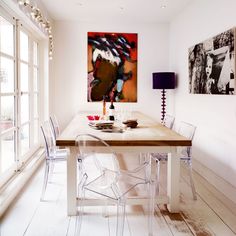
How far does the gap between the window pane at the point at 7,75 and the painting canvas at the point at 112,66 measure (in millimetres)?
2330

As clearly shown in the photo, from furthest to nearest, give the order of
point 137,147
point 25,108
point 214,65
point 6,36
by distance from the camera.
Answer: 1. point 25,108
2. point 214,65
3. point 6,36
4. point 137,147

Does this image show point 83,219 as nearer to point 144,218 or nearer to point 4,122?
point 144,218

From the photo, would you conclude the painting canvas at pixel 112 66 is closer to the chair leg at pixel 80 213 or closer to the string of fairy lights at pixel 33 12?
the string of fairy lights at pixel 33 12

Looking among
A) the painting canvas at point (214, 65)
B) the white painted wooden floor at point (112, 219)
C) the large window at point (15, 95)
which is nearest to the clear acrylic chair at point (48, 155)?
the white painted wooden floor at point (112, 219)

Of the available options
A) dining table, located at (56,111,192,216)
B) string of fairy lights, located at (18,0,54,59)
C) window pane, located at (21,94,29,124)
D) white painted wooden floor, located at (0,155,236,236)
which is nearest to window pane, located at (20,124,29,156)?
window pane, located at (21,94,29,124)

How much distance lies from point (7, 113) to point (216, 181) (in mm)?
2768

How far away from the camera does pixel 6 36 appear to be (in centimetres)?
371

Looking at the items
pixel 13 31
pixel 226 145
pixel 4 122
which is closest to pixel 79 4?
pixel 13 31

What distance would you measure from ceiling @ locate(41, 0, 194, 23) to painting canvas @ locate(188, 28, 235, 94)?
3.11ft

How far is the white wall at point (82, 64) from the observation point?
603 cm

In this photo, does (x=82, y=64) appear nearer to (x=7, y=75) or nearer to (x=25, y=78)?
(x=25, y=78)

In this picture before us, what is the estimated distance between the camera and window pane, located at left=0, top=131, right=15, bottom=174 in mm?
3532

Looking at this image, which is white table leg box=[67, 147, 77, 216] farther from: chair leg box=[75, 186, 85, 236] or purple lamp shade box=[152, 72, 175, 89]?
purple lamp shade box=[152, 72, 175, 89]

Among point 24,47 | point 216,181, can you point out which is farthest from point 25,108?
point 216,181
